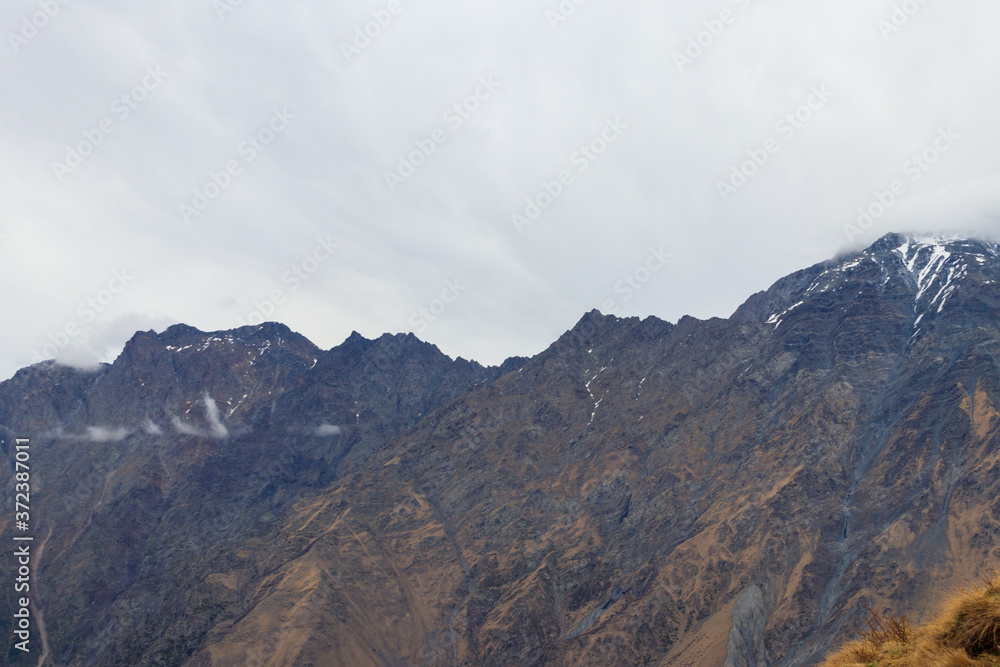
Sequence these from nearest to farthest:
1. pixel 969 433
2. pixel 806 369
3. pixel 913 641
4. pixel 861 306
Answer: pixel 913 641, pixel 969 433, pixel 806 369, pixel 861 306

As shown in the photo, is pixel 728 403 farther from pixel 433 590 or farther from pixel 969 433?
pixel 433 590

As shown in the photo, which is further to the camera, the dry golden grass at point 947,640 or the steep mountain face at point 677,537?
the steep mountain face at point 677,537

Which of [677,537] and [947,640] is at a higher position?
[947,640]

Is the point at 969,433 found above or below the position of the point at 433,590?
below

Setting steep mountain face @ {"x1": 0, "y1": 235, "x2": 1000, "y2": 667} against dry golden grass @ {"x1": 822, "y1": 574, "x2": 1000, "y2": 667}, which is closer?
dry golden grass @ {"x1": 822, "y1": 574, "x2": 1000, "y2": 667}

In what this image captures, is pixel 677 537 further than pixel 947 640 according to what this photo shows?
Yes

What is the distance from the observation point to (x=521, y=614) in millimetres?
143000

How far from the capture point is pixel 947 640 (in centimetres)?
1338

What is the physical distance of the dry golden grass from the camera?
1271 cm

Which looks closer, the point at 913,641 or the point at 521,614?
the point at 913,641

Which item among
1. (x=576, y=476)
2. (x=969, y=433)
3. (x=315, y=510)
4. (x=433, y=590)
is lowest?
(x=969, y=433)

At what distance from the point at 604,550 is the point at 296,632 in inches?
2943

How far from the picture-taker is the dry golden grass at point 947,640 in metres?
12.7

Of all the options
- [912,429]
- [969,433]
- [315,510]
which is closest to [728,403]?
[912,429]
